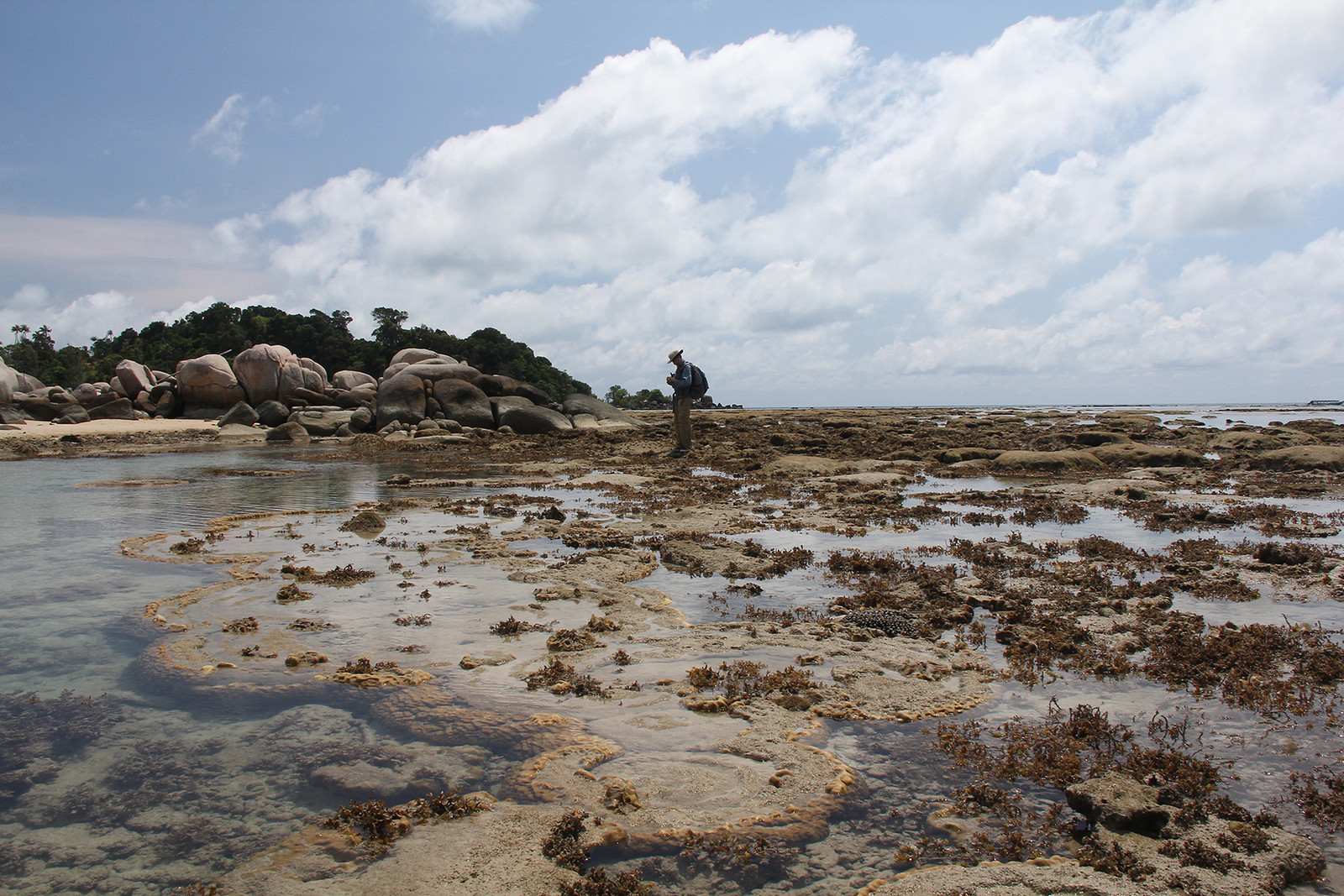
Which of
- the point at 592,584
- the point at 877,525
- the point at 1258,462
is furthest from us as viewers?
the point at 1258,462

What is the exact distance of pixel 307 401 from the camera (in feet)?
123

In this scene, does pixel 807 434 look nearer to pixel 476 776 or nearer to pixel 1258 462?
pixel 1258 462

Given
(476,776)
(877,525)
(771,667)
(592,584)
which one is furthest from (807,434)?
(476,776)

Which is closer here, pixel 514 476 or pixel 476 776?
pixel 476 776

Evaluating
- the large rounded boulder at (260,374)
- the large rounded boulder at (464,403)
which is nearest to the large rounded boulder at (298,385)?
the large rounded boulder at (260,374)

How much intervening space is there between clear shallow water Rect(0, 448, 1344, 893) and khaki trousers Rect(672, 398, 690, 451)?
47.7 ft

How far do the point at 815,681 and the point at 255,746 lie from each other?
338cm

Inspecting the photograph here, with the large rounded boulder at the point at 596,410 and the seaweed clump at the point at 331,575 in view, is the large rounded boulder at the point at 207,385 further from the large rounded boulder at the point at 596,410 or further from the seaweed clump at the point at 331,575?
the seaweed clump at the point at 331,575

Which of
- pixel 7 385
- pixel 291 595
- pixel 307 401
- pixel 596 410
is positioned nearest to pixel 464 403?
pixel 596 410

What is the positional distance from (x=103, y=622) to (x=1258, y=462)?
2174cm

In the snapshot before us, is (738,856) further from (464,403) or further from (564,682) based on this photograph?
(464,403)

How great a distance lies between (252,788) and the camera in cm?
354

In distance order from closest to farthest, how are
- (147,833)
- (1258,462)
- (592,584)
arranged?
(147,833) < (592,584) < (1258,462)

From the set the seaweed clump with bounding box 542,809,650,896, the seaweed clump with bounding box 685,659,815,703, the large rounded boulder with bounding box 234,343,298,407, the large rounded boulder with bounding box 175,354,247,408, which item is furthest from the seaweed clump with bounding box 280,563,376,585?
the large rounded boulder with bounding box 175,354,247,408
